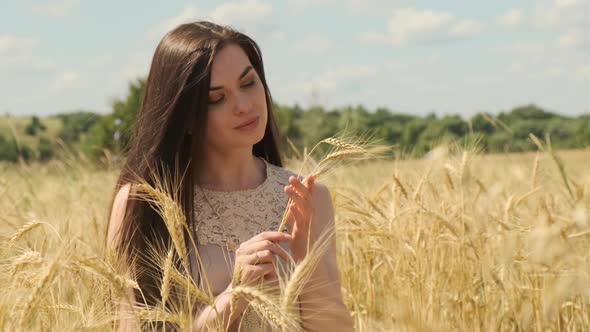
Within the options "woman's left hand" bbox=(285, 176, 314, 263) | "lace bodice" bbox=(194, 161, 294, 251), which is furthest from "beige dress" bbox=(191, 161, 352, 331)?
"woman's left hand" bbox=(285, 176, 314, 263)

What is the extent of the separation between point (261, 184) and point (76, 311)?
891 mm

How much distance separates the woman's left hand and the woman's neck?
562mm

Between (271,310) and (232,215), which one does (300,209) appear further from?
(232,215)

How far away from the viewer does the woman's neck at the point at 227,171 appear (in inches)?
86.9

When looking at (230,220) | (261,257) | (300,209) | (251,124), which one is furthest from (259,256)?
(230,220)

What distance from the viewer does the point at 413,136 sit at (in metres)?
23.2

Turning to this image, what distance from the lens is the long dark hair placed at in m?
2.00

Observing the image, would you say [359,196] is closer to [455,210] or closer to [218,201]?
[455,210]

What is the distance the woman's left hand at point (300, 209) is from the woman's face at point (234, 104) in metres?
0.36

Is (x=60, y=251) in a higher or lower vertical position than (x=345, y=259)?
higher

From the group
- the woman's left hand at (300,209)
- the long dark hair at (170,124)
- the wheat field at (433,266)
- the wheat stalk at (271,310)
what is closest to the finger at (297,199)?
the woman's left hand at (300,209)

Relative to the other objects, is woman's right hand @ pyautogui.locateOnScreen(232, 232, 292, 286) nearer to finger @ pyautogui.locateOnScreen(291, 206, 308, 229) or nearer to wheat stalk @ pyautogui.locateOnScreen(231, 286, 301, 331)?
finger @ pyautogui.locateOnScreen(291, 206, 308, 229)

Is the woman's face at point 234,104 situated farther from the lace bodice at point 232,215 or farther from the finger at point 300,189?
the finger at point 300,189

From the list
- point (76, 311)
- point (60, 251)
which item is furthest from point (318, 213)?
point (60, 251)
